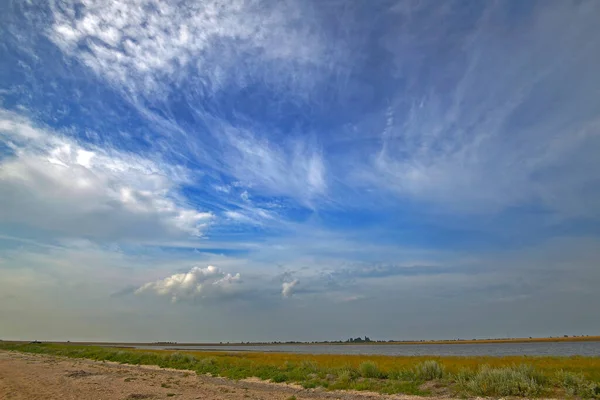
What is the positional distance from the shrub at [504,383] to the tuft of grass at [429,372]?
8.50ft

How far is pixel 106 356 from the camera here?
5478cm

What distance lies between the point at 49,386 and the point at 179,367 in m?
16.4

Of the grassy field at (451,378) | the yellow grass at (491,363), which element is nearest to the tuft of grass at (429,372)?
the grassy field at (451,378)

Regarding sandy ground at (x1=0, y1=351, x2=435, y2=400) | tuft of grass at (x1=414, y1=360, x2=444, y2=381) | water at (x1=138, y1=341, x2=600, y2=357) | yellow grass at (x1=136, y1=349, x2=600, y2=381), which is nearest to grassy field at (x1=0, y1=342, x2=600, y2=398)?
tuft of grass at (x1=414, y1=360, x2=444, y2=381)

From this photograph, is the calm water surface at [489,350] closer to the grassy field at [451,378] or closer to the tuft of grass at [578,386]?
the grassy field at [451,378]

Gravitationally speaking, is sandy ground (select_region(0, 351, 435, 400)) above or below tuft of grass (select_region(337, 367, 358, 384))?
below

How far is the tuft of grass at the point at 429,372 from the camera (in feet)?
71.1

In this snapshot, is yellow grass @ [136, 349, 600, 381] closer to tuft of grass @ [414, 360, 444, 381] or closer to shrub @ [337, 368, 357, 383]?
tuft of grass @ [414, 360, 444, 381]

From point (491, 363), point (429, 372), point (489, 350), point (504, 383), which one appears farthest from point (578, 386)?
point (489, 350)

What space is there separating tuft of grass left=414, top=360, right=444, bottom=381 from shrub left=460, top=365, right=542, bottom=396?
259 cm

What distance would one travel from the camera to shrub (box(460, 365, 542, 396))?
16781mm

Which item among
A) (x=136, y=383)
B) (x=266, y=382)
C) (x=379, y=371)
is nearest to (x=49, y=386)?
(x=136, y=383)

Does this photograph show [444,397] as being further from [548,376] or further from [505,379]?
[548,376]

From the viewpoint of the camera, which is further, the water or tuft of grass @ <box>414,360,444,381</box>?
the water
